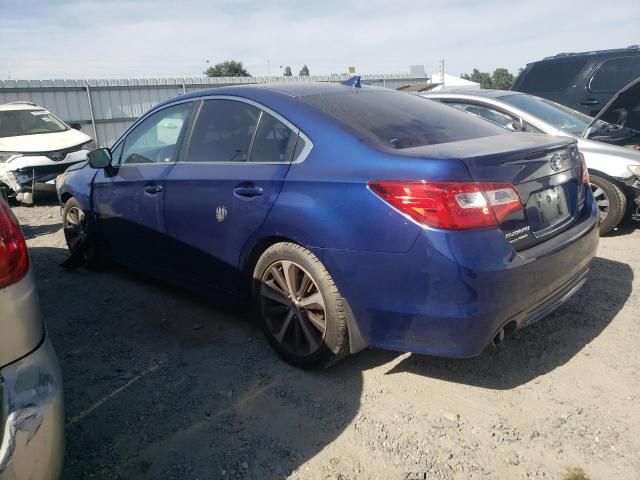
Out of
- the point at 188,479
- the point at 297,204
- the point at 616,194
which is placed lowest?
the point at 188,479

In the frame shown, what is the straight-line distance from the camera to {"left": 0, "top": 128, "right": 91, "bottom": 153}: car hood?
28.8ft

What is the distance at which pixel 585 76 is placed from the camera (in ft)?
27.1

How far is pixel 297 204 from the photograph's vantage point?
2812 millimetres

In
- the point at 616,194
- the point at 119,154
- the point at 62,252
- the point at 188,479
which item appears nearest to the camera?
the point at 188,479

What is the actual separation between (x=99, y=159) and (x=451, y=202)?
307 cm

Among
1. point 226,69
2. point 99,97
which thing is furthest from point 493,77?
point 99,97

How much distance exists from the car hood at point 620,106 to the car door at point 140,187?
4.13m

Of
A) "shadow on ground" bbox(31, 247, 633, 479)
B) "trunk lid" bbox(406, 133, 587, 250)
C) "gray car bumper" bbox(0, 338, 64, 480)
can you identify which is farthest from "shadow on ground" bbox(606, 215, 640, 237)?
"gray car bumper" bbox(0, 338, 64, 480)

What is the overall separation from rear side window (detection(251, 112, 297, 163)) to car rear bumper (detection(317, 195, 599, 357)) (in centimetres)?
68

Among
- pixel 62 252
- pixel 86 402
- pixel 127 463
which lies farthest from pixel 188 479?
pixel 62 252

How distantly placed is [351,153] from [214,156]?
114 centimetres

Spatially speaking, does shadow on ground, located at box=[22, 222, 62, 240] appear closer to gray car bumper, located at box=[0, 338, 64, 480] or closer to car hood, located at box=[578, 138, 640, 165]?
gray car bumper, located at box=[0, 338, 64, 480]

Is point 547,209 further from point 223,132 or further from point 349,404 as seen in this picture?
point 223,132

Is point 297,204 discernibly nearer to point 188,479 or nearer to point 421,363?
point 421,363
